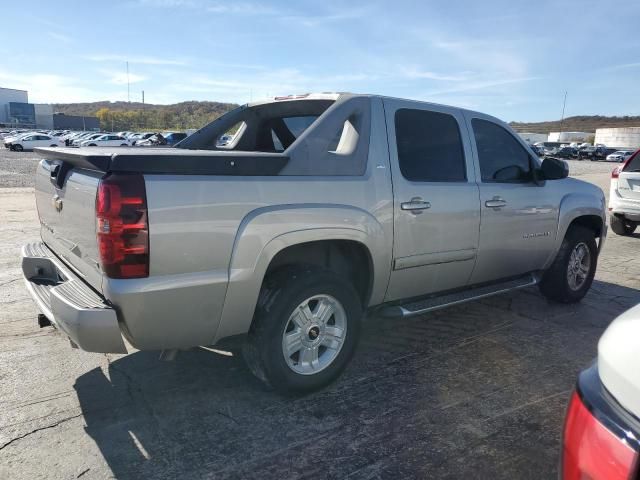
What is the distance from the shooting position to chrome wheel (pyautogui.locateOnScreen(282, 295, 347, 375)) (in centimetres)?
324

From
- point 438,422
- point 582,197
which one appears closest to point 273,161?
point 438,422

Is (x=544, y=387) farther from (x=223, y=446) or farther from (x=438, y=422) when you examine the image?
(x=223, y=446)

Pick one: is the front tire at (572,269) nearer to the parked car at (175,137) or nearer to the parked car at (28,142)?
the parked car at (175,137)

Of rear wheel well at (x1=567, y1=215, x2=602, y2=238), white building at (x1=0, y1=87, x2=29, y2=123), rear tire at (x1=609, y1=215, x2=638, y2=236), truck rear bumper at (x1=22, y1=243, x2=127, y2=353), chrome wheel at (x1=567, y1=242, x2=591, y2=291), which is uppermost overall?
white building at (x1=0, y1=87, x2=29, y2=123)

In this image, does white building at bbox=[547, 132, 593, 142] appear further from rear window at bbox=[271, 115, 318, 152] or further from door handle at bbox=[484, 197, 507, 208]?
rear window at bbox=[271, 115, 318, 152]

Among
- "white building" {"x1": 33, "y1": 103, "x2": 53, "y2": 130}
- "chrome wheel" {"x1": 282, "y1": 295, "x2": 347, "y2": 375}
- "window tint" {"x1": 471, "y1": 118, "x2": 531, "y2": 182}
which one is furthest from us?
"white building" {"x1": 33, "y1": 103, "x2": 53, "y2": 130}

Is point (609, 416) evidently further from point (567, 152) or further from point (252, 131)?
point (567, 152)

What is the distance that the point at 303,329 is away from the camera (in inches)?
129

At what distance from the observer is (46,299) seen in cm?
308

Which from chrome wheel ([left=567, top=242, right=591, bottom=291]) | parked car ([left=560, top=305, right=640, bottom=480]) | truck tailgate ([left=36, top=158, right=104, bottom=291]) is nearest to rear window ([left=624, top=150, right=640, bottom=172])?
chrome wheel ([left=567, top=242, right=591, bottom=291])

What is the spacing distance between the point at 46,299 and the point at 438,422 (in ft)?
8.07

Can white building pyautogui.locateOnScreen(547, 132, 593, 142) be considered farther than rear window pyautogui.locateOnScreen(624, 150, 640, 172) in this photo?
Yes

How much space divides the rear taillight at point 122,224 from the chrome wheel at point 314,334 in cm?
103

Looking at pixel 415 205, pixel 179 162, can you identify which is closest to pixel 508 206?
pixel 415 205
